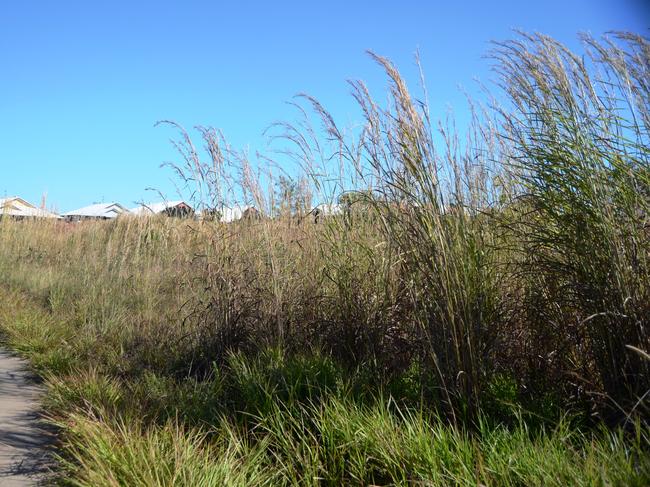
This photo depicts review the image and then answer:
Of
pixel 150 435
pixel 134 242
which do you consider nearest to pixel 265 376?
pixel 150 435

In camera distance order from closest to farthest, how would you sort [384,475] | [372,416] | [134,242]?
1. [384,475]
2. [372,416]
3. [134,242]

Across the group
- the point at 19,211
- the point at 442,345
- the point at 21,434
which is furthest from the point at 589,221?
the point at 19,211

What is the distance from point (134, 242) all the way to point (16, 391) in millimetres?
5282

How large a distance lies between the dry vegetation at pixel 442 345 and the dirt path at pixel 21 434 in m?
0.19

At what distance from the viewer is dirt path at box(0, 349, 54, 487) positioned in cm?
391

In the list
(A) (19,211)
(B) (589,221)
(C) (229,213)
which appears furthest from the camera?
(A) (19,211)

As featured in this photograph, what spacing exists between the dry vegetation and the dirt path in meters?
0.19

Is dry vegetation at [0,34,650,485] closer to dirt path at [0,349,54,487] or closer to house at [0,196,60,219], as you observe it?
dirt path at [0,349,54,487]

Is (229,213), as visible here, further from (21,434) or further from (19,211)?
(19,211)

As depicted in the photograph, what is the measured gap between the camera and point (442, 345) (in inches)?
159

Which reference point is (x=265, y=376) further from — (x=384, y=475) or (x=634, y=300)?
(x=634, y=300)

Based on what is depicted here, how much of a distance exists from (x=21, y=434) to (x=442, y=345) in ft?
10.5

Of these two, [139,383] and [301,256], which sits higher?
[301,256]

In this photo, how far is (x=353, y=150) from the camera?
552cm
